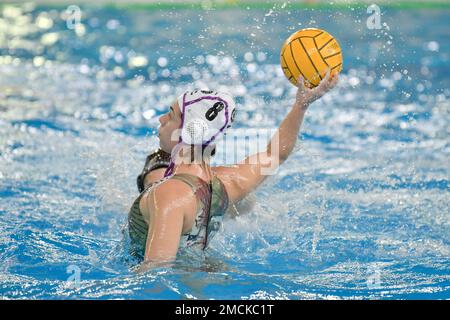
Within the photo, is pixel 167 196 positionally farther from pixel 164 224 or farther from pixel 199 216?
pixel 199 216

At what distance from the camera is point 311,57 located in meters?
3.59

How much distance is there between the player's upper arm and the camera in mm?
2955

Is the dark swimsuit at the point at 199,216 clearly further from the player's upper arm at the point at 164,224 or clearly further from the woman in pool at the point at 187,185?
the player's upper arm at the point at 164,224

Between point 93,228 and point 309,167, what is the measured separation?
75.6 inches

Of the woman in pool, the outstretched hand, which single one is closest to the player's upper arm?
the woman in pool

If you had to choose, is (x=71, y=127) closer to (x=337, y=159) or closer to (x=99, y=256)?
(x=337, y=159)

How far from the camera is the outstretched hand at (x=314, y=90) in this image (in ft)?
11.3

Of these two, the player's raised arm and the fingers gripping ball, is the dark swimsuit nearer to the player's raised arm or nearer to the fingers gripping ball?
the player's raised arm

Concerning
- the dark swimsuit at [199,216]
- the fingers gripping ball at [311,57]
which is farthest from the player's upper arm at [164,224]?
the fingers gripping ball at [311,57]

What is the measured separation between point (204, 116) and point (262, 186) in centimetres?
135

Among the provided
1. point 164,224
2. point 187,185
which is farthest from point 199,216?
point 164,224

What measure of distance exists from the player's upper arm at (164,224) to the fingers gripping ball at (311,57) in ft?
3.01

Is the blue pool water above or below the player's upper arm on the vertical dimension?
above
